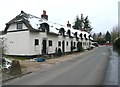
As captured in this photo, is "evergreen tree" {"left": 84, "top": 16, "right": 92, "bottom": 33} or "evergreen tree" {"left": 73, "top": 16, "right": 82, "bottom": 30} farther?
"evergreen tree" {"left": 84, "top": 16, "right": 92, "bottom": 33}

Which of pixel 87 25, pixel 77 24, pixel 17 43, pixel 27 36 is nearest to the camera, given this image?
pixel 27 36

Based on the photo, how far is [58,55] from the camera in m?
39.7

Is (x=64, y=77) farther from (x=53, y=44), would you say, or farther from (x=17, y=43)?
(x=53, y=44)

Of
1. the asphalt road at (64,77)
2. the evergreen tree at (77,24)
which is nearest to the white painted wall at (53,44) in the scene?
the asphalt road at (64,77)

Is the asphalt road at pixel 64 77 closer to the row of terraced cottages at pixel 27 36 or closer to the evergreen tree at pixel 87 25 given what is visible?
the row of terraced cottages at pixel 27 36

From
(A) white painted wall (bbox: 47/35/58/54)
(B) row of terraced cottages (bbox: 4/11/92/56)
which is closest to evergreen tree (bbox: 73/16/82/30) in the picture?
(A) white painted wall (bbox: 47/35/58/54)

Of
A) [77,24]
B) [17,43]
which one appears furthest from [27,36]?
[77,24]

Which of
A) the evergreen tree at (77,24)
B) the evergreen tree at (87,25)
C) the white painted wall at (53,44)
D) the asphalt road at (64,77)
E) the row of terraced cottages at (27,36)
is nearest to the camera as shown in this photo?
the asphalt road at (64,77)

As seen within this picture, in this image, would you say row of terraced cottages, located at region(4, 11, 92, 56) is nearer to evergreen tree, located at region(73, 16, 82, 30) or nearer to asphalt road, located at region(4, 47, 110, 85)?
asphalt road, located at region(4, 47, 110, 85)

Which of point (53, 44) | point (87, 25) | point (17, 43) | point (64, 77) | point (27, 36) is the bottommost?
point (64, 77)

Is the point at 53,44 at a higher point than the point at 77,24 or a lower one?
lower

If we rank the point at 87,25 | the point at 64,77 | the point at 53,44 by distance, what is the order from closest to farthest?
the point at 64,77 < the point at 53,44 < the point at 87,25

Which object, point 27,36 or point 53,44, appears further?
point 53,44

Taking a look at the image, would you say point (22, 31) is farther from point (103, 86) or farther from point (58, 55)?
point (103, 86)
